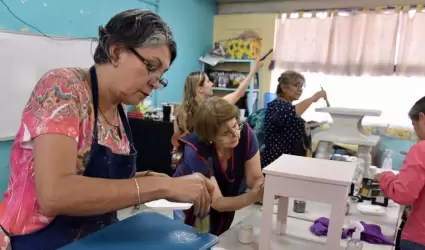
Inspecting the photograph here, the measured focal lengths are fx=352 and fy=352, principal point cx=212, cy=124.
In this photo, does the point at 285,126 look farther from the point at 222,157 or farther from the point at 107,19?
the point at 107,19

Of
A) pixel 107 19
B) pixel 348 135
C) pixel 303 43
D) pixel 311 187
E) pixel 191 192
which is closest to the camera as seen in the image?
pixel 191 192

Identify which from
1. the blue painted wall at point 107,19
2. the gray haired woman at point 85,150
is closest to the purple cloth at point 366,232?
the gray haired woman at point 85,150

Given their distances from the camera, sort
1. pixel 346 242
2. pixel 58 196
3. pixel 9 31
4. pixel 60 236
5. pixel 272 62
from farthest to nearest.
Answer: pixel 272 62
pixel 9 31
pixel 346 242
pixel 60 236
pixel 58 196

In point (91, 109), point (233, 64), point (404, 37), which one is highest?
point (404, 37)

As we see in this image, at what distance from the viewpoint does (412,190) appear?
1469 millimetres

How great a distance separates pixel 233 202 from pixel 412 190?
0.75 meters

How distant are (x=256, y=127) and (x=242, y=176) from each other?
1.28m

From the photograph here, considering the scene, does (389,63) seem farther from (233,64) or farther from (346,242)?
(346,242)

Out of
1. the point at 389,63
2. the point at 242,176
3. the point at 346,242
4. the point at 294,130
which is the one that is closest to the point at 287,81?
the point at 294,130

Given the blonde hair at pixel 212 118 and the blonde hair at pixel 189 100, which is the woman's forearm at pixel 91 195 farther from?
the blonde hair at pixel 189 100

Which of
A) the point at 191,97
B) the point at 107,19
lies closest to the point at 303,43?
the point at 191,97

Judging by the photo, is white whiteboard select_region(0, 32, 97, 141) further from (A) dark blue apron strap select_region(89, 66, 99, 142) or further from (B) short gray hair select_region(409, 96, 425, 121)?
(B) short gray hair select_region(409, 96, 425, 121)

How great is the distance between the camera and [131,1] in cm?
387

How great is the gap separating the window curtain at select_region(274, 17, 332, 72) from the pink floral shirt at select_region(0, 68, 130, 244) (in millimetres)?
4088
